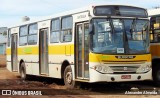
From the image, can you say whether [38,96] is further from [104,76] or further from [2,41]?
[2,41]

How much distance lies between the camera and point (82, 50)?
49.2ft

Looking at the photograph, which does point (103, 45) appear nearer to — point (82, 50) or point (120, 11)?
point (82, 50)

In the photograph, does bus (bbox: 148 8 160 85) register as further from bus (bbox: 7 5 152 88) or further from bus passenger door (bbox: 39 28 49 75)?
bus passenger door (bbox: 39 28 49 75)

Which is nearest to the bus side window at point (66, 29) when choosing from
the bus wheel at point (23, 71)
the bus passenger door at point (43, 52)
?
the bus passenger door at point (43, 52)

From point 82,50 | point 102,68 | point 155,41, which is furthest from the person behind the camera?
point 155,41

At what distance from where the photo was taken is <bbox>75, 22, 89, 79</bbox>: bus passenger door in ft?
48.3

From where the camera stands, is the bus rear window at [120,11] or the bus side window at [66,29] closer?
the bus rear window at [120,11]

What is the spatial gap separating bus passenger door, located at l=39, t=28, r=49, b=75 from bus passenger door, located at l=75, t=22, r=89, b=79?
3.60 metres

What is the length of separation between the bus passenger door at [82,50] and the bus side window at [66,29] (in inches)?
26.5

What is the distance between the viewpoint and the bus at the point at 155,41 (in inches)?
656

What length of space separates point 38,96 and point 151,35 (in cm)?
577

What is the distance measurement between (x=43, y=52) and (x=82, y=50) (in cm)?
462

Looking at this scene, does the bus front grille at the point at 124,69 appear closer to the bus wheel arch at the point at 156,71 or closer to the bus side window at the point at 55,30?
the bus wheel arch at the point at 156,71

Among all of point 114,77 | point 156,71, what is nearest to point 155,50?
point 156,71
